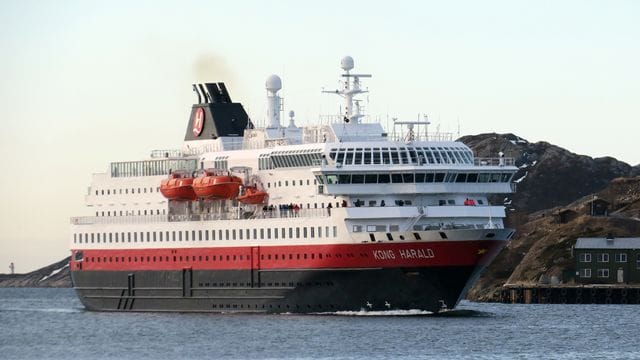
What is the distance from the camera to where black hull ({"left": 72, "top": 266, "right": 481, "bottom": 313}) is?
80.6 m

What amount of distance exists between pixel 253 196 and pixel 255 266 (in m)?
3.55

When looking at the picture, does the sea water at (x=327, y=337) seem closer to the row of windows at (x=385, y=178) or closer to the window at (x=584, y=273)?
the row of windows at (x=385, y=178)

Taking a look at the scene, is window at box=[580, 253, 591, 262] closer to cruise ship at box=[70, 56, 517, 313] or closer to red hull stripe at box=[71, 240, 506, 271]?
cruise ship at box=[70, 56, 517, 313]

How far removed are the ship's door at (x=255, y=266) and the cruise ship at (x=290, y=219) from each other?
81 mm

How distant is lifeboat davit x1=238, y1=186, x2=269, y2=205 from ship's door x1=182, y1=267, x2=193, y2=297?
5.10 m

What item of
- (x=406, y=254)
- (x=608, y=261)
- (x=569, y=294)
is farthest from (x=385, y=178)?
(x=608, y=261)

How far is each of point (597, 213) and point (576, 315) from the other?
52.3m

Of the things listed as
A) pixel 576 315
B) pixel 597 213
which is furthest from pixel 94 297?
pixel 597 213

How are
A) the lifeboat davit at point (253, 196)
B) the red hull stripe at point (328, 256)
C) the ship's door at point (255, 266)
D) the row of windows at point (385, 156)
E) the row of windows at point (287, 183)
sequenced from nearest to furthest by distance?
the red hull stripe at point (328, 256)
the row of windows at point (385, 156)
the row of windows at point (287, 183)
the ship's door at point (255, 266)
the lifeboat davit at point (253, 196)

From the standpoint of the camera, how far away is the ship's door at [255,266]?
85350mm

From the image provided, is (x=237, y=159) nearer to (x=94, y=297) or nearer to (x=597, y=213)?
(x=94, y=297)

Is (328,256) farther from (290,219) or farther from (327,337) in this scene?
(327,337)

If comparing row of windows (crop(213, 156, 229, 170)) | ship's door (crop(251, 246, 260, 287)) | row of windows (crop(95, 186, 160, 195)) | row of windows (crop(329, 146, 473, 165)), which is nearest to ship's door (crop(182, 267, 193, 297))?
ship's door (crop(251, 246, 260, 287))

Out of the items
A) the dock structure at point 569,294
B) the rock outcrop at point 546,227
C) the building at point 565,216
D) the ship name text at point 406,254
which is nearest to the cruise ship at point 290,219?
the ship name text at point 406,254
